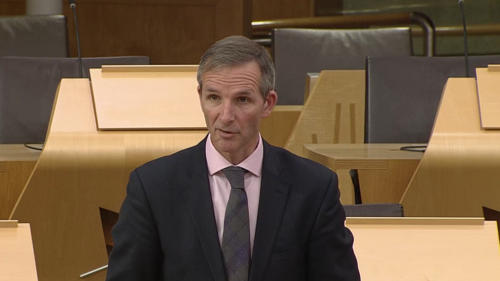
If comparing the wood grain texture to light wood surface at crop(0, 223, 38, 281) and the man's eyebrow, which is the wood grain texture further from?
the man's eyebrow

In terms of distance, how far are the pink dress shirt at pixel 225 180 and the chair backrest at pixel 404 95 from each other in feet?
5.17

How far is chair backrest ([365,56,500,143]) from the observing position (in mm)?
2904

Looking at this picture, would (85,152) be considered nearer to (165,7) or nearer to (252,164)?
(252,164)

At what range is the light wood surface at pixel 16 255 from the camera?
141cm

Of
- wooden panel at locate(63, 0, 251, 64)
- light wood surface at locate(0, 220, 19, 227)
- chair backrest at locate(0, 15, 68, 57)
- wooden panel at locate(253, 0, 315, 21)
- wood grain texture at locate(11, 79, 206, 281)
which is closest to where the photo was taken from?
light wood surface at locate(0, 220, 19, 227)

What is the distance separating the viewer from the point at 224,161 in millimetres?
1327

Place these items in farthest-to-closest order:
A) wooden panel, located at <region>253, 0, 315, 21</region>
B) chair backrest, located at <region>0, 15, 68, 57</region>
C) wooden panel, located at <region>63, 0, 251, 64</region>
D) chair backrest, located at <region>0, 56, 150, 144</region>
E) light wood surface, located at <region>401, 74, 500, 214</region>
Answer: wooden panel, located at <region>253, 0, 315, 21</region>
wooden panel, located at <region>63, 0, 251, 64</region>
chair backrest, located at <region>0, 15, 68, 57</region>
chair backrest, located at <region>0, 56, 150, 144</region>
light wood surface, located at <region>401, 74, 500, 214</region>

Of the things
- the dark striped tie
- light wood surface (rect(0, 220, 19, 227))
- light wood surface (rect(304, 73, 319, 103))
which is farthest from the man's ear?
light wood surface (rect(304, 73, 319, 103))

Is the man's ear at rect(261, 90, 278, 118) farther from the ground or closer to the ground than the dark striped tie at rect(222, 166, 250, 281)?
farther from the ground

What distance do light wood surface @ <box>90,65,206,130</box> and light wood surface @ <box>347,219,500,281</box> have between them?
63 centimetres

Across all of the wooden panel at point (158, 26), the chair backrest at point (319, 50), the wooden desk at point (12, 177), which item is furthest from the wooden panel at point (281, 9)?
the wooden desk at point (12, 177)

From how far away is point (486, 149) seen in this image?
2.19 meters

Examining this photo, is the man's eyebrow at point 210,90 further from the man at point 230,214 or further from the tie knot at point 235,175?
the tie knot at point 235,175

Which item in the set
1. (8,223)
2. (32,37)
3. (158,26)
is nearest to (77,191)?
(8,223)
